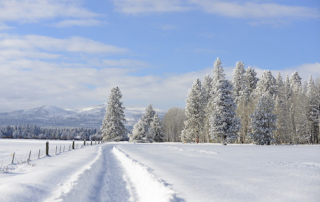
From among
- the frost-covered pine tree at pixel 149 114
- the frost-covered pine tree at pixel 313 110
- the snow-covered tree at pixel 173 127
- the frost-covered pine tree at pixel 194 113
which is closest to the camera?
the frost-covered pine tree at pixel 313 110

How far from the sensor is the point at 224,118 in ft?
140

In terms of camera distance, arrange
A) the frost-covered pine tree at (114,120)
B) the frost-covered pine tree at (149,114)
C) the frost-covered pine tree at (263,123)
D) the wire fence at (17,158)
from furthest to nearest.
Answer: the frost-covered pine tree at (149,114) < the frost-covered pine tree at (114,120) < the frost-covered pine tree at (263,123) < the wire fence at (17,158)

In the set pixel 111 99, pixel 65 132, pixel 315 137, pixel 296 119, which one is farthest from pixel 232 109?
pixel 65 132

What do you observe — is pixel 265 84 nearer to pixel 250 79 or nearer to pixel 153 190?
pixel 250 79

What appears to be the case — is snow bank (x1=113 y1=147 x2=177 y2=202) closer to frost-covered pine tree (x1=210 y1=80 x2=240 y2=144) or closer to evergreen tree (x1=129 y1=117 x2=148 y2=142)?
frost-covered pine tree (x1=210 y1=80 x2=240 y2=144)

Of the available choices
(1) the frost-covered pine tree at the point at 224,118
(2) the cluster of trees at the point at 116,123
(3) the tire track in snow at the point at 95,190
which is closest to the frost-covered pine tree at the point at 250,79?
(1) the frost-covered pine tree at the point at 224,118

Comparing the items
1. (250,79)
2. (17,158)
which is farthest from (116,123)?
(17,158)

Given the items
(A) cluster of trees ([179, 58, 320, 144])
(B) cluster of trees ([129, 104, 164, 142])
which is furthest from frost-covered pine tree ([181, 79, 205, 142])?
(B) cluster of trees ([129, 104, 164, 142])

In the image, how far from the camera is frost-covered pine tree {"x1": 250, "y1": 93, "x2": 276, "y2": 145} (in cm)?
4053

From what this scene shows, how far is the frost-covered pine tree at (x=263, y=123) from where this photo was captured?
40531 millimetres

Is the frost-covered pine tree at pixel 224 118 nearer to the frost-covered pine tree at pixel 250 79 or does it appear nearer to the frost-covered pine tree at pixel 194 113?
the frost-covered pine tree at pixel 194 113

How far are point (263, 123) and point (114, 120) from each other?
1561 inches

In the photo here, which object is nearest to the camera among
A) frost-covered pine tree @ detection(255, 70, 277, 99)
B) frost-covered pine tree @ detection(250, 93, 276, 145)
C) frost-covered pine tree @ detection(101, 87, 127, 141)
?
frost-covered pine tree @ detection(250, 93, 276, 145)

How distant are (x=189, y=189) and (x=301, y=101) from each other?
50.7m
